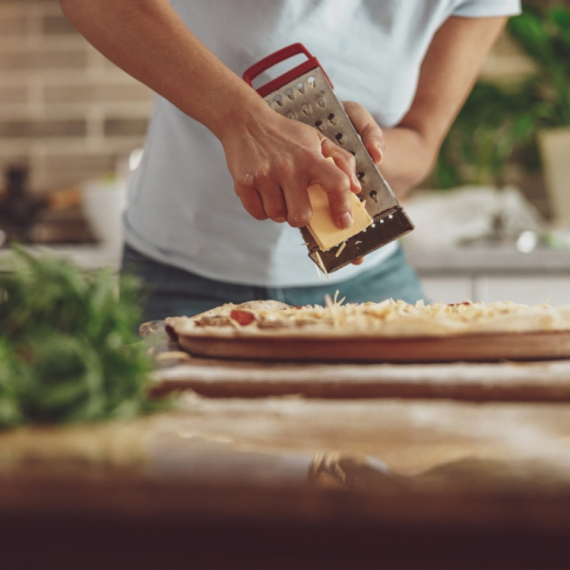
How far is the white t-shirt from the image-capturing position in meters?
0.90

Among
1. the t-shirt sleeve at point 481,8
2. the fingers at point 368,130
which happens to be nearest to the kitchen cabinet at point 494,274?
the t-shirt sleeve at point 481,8

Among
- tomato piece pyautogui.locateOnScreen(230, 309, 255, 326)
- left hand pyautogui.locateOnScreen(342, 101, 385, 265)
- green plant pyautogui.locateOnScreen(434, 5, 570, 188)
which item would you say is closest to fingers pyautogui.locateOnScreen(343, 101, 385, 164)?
left hand pyautogui.locateOnScreen(342, 101, 385, 265)

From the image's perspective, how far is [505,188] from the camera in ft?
7.17

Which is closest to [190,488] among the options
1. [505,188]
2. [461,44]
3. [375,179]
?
[375,179]

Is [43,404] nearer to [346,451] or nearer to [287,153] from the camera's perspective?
[346,451]

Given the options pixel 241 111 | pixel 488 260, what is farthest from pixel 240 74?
pixel 488 260

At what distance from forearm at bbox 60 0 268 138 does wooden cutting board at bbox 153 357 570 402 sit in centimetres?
25

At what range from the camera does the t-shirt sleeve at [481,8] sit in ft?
3.18

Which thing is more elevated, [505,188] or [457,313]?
[505,188]

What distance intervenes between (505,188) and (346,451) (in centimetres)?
199

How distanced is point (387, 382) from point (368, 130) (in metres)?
0.37

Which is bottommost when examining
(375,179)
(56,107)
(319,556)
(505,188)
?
(319,556)

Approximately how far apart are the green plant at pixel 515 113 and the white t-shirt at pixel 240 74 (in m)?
1.19

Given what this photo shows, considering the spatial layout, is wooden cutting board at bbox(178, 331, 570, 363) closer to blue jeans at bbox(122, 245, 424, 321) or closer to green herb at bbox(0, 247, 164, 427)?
green herb at bbox(0, 247, 164, 427)
